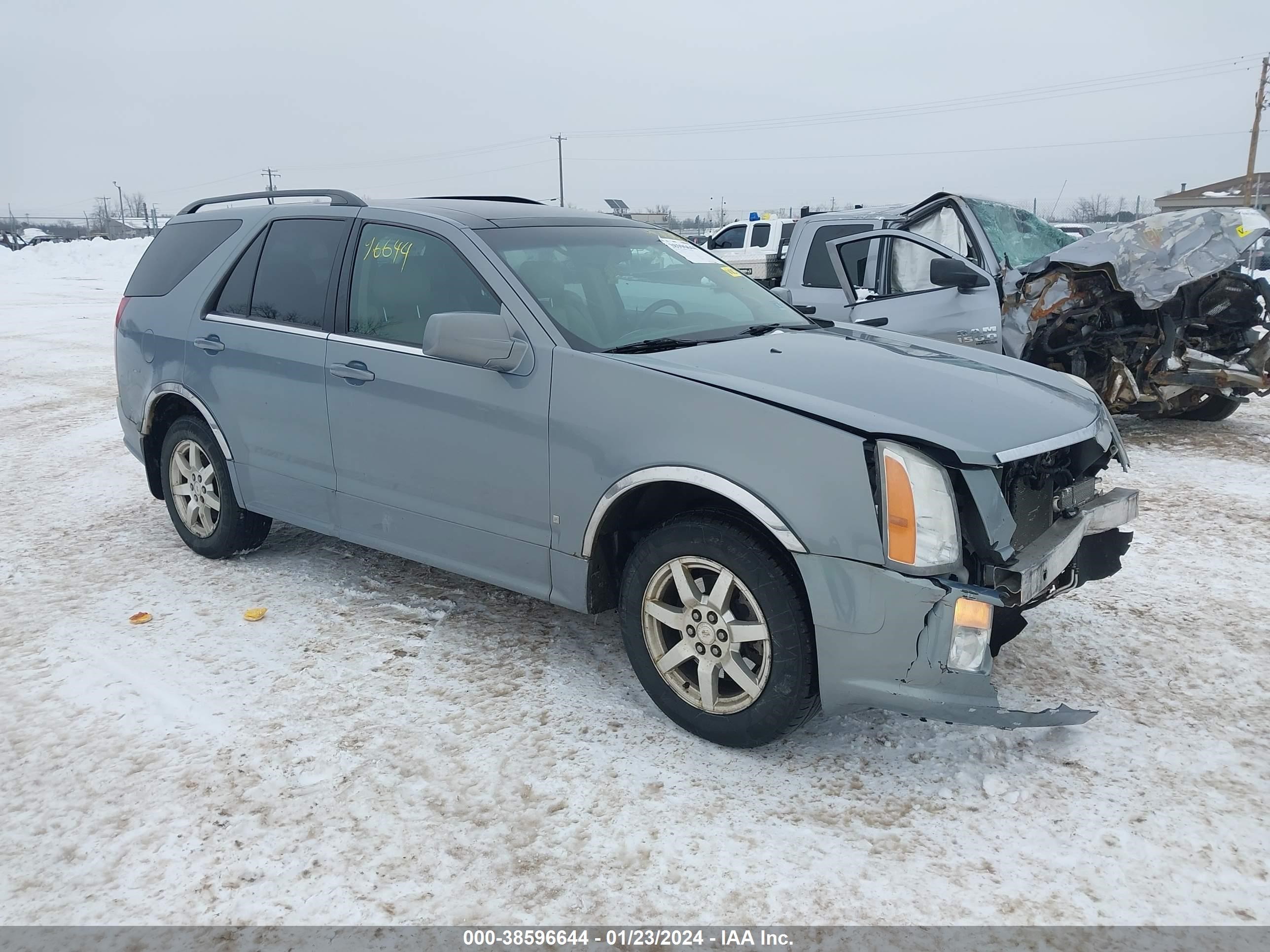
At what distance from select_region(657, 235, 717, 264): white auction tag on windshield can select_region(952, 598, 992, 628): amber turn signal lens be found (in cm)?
227

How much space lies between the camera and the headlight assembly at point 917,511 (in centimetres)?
277

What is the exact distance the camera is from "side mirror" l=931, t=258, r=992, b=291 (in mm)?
6637

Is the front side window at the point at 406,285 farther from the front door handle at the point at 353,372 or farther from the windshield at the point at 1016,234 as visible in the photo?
the windshield at the point at 1016,234

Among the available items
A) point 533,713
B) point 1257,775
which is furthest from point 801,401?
point 1257,775

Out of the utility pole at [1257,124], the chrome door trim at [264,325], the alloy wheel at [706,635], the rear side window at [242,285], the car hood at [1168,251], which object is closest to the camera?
the alloy wheel at [706,635]

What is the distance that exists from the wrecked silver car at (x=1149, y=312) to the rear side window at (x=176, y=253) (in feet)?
19.2

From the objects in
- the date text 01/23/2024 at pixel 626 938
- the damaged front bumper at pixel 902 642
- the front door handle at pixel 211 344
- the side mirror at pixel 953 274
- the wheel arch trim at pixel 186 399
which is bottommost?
the date text 01/23/2024 at pixel 626 938

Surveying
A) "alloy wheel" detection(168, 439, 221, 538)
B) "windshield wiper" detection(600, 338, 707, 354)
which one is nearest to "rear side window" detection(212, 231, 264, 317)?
"alloy wheel" detection(168, 439, 221, 538)

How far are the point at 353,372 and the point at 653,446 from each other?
5.22 feet

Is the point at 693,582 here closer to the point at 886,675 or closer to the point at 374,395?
the point at 886,675

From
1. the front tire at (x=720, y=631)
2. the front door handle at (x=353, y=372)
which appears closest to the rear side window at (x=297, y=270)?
the front door handle at (x=353, y=372)

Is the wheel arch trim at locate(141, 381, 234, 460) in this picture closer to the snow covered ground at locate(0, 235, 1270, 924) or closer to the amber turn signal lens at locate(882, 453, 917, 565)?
the snow covered ground at locate(0, 235, 1270, 924)

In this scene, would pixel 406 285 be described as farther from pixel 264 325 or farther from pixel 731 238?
pixel 731 238

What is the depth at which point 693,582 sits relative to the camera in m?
3.16
